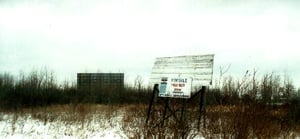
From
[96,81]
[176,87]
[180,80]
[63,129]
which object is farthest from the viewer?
[96,81]

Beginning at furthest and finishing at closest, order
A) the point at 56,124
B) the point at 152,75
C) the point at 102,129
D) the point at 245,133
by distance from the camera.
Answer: the point at 56,124 → the point at 102,129 → the point at 152,75 → the point at 245,133

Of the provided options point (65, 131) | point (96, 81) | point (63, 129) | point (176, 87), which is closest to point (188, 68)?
point (176, 87)

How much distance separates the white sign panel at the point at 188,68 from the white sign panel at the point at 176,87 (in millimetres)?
716

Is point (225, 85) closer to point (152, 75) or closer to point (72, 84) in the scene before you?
point (152, 75)

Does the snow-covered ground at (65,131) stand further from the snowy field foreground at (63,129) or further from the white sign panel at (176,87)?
the white sign panel at (176,87)

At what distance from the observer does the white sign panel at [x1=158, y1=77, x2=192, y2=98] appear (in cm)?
1039

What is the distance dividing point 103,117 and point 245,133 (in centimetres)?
1203

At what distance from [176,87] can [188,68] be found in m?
1.43

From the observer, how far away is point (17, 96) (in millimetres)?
31703

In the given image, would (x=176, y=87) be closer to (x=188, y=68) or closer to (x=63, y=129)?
(x=188, y=68)

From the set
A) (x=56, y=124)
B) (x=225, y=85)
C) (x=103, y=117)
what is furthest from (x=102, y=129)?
(x=225, y=85)

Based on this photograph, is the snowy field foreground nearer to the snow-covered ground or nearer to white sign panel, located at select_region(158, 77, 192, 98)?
the snow-covered ground

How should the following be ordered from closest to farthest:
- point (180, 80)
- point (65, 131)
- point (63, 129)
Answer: point (180, 80)
point (65, 131)
point (63, 129)

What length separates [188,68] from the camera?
39.4 ft
